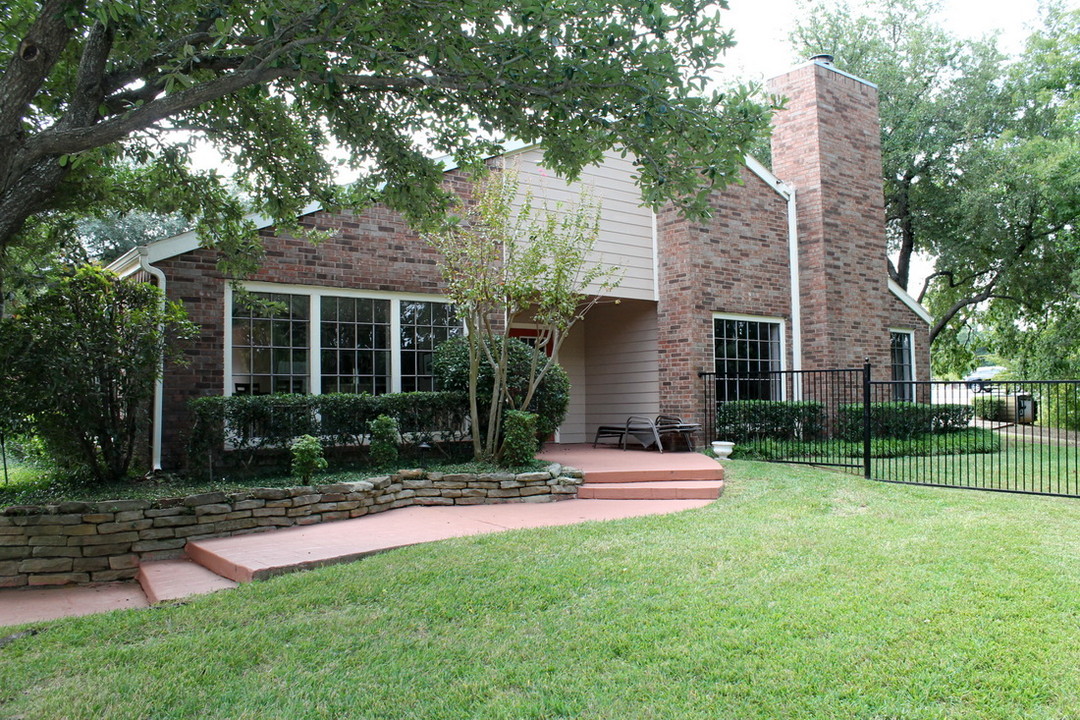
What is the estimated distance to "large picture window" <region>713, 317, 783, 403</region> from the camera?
454 inches

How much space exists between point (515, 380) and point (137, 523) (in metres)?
4.33

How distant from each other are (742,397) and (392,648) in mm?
9054

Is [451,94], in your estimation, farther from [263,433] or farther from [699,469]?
[699,469]

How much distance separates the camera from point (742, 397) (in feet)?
38.3

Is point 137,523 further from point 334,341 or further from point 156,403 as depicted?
point 334,341

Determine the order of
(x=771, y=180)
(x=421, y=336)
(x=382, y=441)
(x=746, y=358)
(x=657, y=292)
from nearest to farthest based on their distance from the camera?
(x=382, y=441) < (x=421, y=336) < (x=657, y=292) < (x=746, y=358) < (x=771, y=180)

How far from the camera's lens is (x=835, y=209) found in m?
12.4

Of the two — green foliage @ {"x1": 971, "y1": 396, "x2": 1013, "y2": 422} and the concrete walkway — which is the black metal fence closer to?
green foliage @ {"x1": 971, "y1": 396, "x2": 1013, "y2": 422}

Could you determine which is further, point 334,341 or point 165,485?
point 334,341

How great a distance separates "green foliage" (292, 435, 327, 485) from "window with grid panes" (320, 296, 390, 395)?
5.28 feet

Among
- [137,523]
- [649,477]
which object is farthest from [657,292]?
[137,523]

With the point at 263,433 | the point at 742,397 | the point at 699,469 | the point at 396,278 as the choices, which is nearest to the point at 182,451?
the point at 263,433

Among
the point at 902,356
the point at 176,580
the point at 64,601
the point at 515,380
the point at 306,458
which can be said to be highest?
the point at 902,356

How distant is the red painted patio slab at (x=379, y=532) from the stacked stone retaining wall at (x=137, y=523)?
0.49 feet
